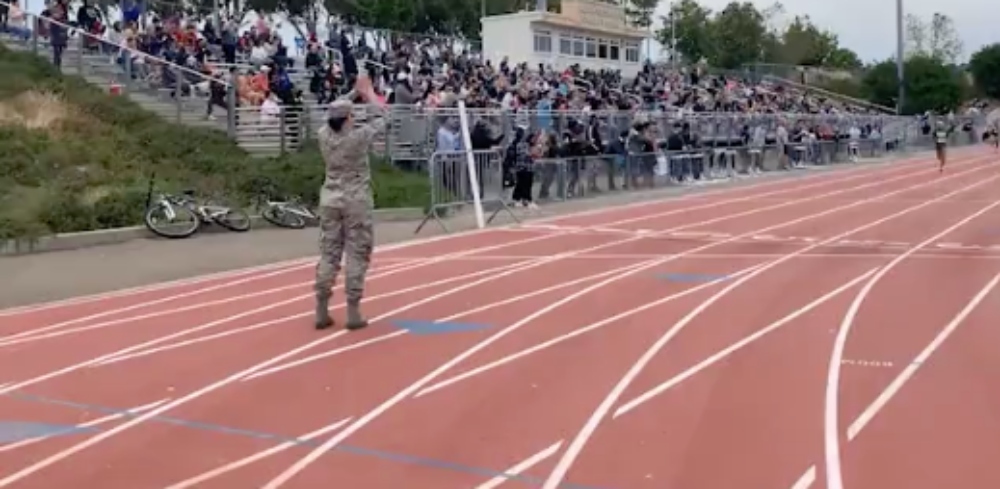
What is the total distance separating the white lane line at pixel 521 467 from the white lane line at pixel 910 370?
5.34ft

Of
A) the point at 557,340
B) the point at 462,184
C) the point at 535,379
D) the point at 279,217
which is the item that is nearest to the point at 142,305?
the point at 557,340

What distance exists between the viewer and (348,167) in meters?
9.78

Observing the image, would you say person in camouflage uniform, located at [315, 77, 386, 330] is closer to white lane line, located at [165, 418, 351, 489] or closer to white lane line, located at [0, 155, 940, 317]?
white lane line, located at [165, 418, 351, 489]

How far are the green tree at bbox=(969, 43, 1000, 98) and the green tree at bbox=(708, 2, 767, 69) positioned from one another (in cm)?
1508

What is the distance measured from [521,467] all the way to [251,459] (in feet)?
4.67

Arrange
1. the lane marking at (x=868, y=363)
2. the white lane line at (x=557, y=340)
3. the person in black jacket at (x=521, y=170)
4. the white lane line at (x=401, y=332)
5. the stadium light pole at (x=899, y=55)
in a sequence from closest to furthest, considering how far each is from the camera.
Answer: the white lane line at (x=557, y=340) → the lane marking at (x=868, y=363) → the white lane line at (x=401, y=332) → the person in black jacket at (x=521, y=170) → the stadium light pole at (x=899, y=55)

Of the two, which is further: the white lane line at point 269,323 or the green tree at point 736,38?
the green tree at point 736,38

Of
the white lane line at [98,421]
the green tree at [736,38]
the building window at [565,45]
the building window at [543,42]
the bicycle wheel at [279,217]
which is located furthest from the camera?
the green tree at [736,38]

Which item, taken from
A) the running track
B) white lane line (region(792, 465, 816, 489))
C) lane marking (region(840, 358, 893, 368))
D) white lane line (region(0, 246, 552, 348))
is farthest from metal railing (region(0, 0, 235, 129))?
white lane line (region(792, 465, 816, 489))

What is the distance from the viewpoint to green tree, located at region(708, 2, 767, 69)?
8244cm

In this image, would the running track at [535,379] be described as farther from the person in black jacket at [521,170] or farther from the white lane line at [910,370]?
the person in black jacket at [521,170]

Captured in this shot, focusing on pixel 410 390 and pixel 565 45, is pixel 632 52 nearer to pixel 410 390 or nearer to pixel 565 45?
pixel 565 45

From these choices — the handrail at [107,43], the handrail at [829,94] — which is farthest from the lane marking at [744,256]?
the handrail at [829,94]

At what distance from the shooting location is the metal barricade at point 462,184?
20703mm
